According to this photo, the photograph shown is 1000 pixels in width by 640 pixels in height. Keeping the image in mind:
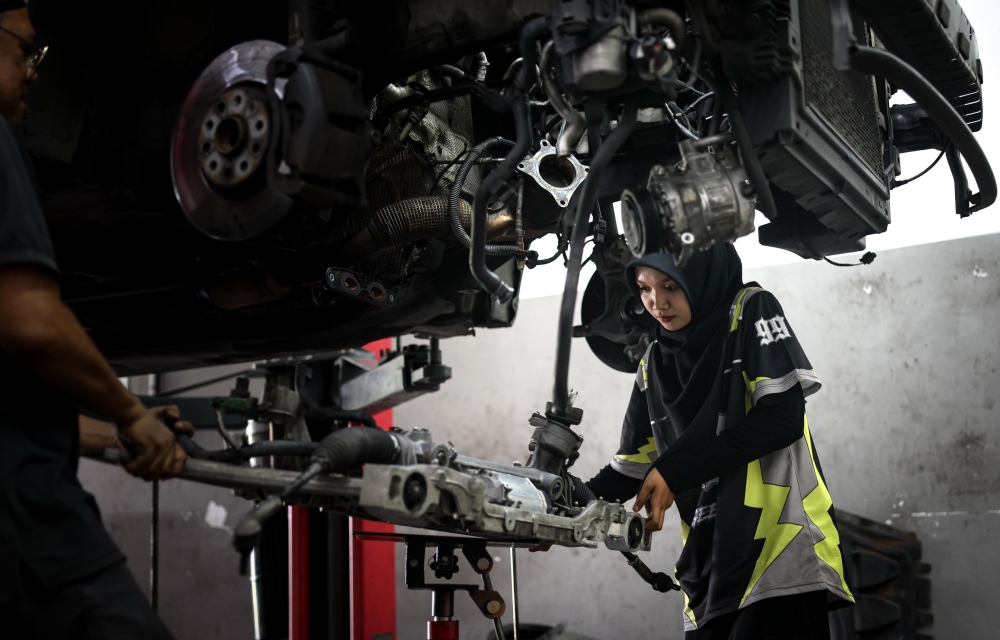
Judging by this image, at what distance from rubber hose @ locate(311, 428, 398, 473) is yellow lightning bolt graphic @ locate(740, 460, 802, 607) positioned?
944 millimetres

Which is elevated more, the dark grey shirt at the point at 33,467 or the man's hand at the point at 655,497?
the dark grey shirt at the point at 33,467

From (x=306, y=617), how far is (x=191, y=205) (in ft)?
7.98

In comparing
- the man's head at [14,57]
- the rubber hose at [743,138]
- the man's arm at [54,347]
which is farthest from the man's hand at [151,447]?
the rubber hose at [743,138]

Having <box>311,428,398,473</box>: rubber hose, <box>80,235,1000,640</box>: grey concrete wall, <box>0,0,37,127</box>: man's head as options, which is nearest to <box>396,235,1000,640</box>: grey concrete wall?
<box>80,235,1000,640</box>: grey concrete wall

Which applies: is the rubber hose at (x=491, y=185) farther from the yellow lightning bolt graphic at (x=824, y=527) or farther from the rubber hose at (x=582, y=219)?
the yellow lightning bolt graphic at (x=824, y=527)

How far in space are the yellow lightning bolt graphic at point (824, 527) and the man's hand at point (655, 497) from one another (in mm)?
335

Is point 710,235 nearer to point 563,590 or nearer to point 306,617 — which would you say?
point 306,617

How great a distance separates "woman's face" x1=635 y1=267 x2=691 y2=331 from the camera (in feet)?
8.24

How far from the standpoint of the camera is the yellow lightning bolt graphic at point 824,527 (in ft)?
7.16

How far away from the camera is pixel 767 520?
7.38 ft

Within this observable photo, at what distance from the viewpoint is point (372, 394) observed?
4.00 meters

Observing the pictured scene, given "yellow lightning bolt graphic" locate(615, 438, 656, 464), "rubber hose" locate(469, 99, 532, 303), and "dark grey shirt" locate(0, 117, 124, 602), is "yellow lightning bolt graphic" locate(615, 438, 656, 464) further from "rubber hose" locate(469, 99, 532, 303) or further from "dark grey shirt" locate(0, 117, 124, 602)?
"dark grey shirt" locate(0, 117, 124, 602)

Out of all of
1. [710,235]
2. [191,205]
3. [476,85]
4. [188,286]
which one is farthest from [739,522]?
[188,286]

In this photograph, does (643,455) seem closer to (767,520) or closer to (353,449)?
(767,520)
